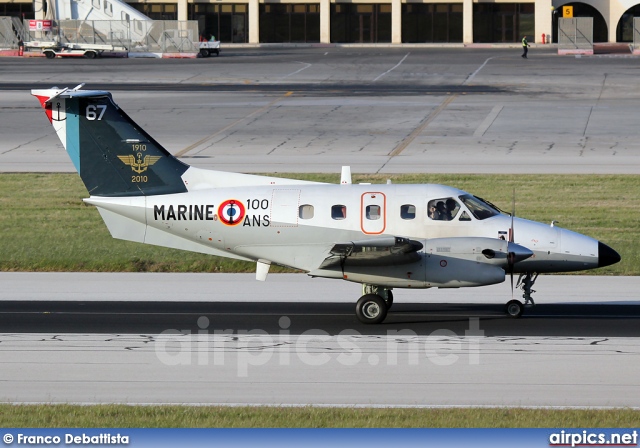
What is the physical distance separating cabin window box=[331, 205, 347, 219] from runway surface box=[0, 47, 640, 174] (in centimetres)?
1867

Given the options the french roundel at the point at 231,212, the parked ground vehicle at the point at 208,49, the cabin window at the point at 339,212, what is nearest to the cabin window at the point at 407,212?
the cabin window at the point at 339,212

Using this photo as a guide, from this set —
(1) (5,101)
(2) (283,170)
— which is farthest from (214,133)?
(1) (5,101)

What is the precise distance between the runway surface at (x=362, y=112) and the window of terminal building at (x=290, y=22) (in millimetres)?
21331

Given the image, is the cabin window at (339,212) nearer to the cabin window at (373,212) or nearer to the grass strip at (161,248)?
the cabin window at (373,212)

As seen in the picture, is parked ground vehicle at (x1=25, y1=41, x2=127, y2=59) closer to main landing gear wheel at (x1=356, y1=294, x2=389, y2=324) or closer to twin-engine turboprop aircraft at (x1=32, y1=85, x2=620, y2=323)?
twin-engine turboprop aircraft at (x1=32, y1=85, x2=620, y2=323)

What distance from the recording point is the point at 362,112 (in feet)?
176

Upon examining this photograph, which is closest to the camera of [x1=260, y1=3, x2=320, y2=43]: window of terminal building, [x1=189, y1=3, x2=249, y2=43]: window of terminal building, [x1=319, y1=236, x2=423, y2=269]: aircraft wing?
[x1=319, y1=236, x2=423, y2=269]: aircraft wing

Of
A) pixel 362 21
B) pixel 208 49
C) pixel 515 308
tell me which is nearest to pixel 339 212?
pixel 515 308

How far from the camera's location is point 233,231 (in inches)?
809

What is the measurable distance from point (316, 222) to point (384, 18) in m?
86.4

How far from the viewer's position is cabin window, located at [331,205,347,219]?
66.0 ft

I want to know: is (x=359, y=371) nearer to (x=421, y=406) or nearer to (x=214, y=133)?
(x=421, y=406)

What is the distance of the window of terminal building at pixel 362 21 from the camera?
104 meters

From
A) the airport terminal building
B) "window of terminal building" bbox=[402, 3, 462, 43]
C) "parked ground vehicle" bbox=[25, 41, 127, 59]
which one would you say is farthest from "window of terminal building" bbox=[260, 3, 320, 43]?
"parked ground vehicle" bbox=[25, 41, 127, 59]
